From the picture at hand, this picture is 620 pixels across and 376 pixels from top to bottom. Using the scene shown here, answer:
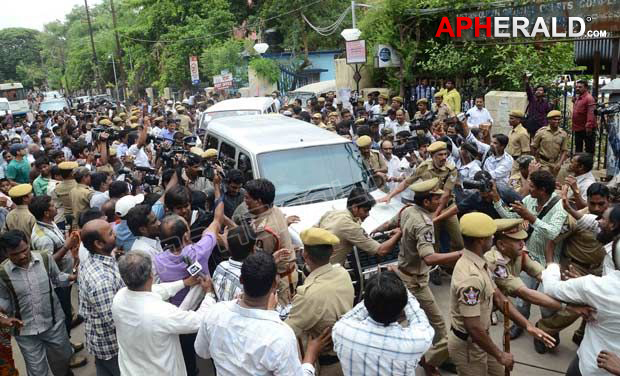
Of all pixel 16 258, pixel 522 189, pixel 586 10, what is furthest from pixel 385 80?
pixel 16 258

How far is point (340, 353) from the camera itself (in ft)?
8.42

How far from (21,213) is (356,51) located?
1109 cm

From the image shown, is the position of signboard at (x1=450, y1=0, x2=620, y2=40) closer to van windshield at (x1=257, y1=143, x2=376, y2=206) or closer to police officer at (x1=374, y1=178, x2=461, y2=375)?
van windshield at (x1=257, y1=143, x2=376, y2=206)

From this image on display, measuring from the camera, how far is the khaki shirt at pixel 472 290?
3.08m

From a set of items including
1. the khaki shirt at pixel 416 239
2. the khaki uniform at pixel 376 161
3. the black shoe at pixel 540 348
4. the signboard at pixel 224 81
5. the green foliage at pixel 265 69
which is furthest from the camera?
the green foliage at pixel 265 69

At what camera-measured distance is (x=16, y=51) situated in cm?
7581

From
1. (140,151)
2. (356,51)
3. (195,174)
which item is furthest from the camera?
(356,51)

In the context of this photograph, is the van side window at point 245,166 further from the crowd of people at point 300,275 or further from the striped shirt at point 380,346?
the striped shirt at point 380,346

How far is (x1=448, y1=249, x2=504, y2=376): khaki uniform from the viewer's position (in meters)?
3.09

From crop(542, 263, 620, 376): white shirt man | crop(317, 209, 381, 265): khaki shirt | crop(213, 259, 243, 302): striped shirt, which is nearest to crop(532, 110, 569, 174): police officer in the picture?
crop(317, 209, 381, 265): khaki shirt

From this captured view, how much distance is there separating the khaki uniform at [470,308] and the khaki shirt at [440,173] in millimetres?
2698

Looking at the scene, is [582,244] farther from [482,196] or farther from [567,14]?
[567,14]

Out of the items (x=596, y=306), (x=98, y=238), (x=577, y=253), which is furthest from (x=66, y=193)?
(x=596, y=306)

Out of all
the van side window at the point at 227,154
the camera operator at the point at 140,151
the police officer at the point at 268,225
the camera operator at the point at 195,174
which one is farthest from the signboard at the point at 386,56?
the police officer at the point at 268,225
